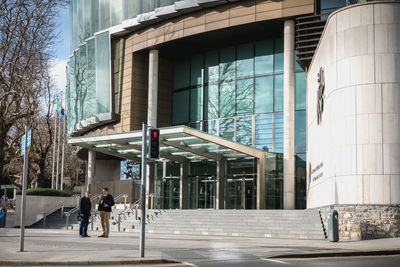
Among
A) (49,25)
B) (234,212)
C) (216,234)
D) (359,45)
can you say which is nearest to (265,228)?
(216,234)

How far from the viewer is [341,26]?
23.3 metres

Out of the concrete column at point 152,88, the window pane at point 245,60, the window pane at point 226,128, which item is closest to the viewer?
the window pane at point 245,60

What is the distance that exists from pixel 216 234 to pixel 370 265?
1429 centimetres

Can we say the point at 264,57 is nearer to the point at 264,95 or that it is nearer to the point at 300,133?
the point at 264,95

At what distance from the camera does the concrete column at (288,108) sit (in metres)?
35.5

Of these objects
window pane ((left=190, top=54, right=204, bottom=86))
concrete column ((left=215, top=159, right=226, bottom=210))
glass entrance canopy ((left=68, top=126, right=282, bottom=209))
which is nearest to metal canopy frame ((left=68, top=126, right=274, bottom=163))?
glass entrance canopy ((left=68, top=126, right=282, bottom=209))

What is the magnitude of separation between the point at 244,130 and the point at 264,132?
5.60 feet

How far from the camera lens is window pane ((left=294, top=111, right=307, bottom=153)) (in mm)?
35844

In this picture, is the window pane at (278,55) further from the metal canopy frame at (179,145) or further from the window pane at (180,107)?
the window pane at (180,107)

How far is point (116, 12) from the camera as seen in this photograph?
4325 centimetres

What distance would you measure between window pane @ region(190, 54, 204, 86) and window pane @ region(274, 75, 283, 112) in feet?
22.8

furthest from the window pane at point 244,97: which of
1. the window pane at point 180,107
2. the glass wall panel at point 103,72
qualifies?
the glass wall panel at point 103,72

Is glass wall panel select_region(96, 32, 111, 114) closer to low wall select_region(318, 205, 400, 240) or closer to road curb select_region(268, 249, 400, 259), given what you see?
low wall select_region(318, 205, 400, 240)

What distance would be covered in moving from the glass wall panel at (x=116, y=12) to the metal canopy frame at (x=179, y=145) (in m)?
11.2
